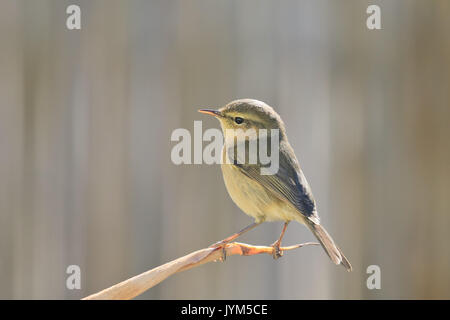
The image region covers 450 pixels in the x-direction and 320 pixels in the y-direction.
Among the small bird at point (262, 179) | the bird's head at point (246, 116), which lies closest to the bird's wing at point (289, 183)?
the small bird at point (262, 179)

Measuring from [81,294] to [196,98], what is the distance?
1.14 m

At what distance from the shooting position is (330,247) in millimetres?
1487

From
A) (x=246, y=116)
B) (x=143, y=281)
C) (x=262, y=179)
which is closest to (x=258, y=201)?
(x=262, y=179)

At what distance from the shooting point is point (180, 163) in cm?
249

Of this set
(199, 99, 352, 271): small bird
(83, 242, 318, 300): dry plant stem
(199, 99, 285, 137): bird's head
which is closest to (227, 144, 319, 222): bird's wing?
(199, 99, 352, 271): small bird

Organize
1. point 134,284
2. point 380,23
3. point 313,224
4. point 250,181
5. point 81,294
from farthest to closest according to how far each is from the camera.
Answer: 1. point 380,23
2. point 81,294
3. point 250,181
4. point 313,224
5. point 134,284

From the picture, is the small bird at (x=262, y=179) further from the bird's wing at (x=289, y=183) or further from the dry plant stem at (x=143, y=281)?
the dry plant stem at (x=143, y=281)

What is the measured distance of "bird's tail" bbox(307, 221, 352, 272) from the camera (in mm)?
1415

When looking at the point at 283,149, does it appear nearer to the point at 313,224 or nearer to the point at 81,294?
the point at 313,224

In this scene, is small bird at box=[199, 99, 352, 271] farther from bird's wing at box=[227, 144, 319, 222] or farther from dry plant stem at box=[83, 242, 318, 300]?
dry plant stem at box=[83, 242, 318, 300]

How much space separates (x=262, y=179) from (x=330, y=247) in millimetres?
414

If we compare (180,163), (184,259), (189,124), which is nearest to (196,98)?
(189,124)

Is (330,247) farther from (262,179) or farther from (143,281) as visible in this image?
(143,281)

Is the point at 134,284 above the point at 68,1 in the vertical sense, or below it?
below
